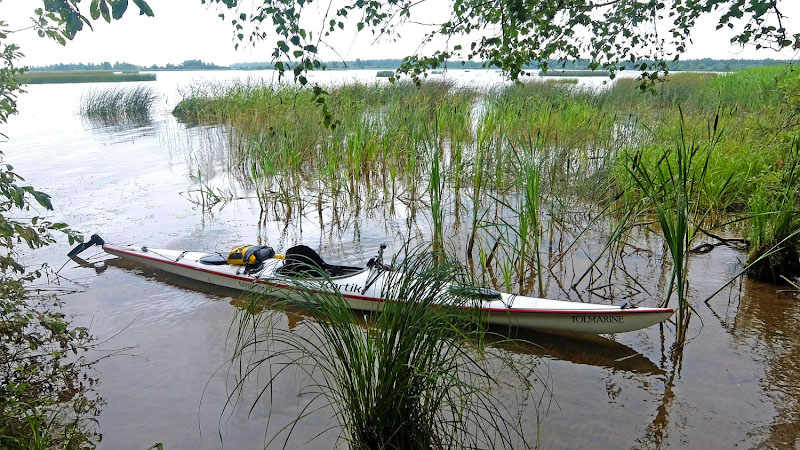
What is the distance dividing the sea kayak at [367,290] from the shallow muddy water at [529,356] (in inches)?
6.8

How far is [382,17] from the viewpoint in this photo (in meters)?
3.35

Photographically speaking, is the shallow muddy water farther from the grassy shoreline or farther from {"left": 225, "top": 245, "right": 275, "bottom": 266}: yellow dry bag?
the grassy shoreline

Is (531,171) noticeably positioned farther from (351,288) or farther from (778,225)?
(778,225)

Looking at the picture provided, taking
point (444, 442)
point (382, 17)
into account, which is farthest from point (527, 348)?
point (382, 17)

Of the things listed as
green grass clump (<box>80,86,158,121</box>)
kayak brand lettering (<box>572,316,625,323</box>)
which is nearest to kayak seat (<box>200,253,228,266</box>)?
kayak brand lettering (<box>572,316,625,323</box>)

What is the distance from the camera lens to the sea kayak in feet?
12.7

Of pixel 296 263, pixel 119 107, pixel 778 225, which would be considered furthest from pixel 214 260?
pixel 119 107

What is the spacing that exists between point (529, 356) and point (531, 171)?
154cm

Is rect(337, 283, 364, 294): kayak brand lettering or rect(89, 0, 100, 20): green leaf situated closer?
rect(89, 0, 100, 20): green leaf

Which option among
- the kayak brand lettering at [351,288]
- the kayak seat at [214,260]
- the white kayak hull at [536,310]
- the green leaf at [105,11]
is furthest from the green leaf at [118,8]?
the kayak seat at [214,260]

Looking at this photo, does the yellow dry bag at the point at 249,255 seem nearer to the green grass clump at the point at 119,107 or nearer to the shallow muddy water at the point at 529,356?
the shallow muddy water at the point at 529,356

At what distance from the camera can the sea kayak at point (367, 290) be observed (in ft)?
12.7

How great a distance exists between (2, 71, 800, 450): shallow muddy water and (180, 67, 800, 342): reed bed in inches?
14.6

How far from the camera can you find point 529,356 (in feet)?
13.5
